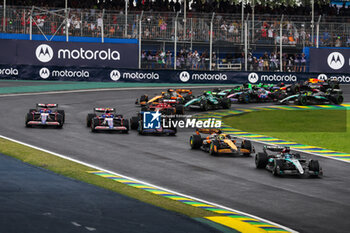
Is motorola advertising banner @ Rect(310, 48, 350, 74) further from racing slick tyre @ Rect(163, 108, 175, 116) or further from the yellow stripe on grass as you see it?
the yellow stripe on grass

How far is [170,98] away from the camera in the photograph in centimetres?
3156

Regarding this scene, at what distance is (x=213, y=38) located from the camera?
43.5 metres

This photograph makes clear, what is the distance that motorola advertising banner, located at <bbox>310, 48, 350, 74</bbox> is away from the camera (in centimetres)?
4481

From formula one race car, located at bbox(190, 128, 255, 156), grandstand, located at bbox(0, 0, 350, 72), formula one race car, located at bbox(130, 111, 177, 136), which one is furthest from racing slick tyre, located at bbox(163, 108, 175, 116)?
grandstand, located at bbox(0, 0, 350, 72)

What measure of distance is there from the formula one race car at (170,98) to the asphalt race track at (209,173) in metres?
4.34

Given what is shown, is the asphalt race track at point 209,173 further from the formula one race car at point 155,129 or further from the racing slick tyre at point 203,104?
the racing slick tyre at point 203,104

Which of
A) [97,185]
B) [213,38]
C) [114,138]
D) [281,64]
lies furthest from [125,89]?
[97,185]

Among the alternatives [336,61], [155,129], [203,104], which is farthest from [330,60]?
[155,129]

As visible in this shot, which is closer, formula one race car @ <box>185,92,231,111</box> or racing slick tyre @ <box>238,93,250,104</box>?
formula one race car @ <box>185,92,231,111</box>

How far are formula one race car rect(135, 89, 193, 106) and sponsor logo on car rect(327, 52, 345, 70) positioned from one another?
14.8m

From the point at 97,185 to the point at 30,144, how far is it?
686 cm

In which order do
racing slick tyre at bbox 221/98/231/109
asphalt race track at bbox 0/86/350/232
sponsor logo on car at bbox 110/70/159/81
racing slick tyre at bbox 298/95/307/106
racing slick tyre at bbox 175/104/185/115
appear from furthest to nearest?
sponsor logo on car at bbox 110/70/159/81
racing slick tyre at bbox 298/95/307/106
racing slick tyre at bbox 221/98/231/109
racing slick tyre at bbox 175/104/185/115
asphalt race track at bbox 0/86/350/232

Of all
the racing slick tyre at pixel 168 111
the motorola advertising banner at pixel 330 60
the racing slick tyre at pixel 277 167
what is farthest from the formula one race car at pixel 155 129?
the motorola advertising banner at pixel 330 60

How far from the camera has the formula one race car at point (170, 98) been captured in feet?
102
